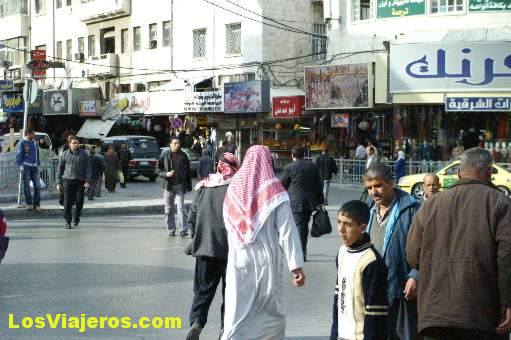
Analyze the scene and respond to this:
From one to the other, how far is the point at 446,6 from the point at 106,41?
76.9ft

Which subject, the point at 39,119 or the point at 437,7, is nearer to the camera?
the point at 437,7

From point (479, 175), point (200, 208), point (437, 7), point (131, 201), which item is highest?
point (437, 7)

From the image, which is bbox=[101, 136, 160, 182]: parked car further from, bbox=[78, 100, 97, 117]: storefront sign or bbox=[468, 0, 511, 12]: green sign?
bbox=[468, 0, 511, 12]: green sign

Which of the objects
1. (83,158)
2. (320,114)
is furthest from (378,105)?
(83,158)

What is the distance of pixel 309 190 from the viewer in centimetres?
1197

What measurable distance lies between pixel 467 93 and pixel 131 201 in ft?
45.0

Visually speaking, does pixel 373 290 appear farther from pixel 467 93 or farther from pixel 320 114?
pixel 320 114

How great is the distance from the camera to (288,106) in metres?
36.1

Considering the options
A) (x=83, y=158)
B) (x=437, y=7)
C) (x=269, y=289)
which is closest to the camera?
(x=269, y=289)

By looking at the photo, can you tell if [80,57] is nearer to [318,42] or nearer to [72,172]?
[318,42]

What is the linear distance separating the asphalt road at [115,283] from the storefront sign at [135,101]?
26.3 m

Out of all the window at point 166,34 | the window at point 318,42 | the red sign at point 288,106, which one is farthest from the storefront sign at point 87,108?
the red sign at point 288,106

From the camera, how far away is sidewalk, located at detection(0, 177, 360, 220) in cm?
1955

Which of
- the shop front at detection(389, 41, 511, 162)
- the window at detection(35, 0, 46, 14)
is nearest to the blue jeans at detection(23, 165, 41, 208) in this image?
the shop front at detection(389, 41, 511, 162)
